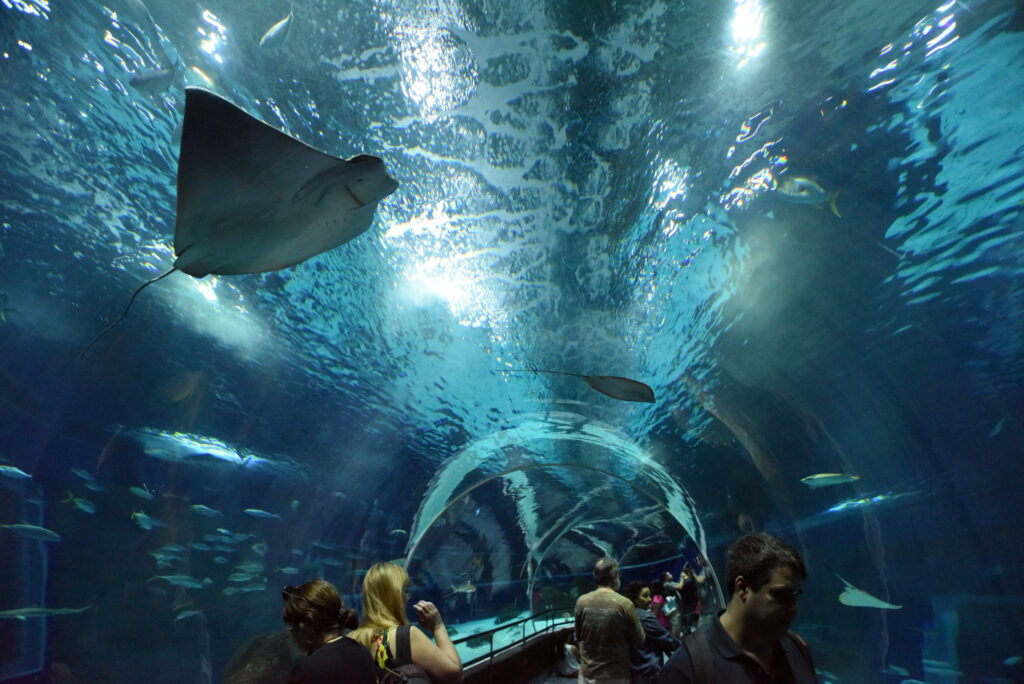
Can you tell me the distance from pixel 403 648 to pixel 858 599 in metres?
8.29

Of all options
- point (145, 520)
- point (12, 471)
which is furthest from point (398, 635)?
point (145, 520)

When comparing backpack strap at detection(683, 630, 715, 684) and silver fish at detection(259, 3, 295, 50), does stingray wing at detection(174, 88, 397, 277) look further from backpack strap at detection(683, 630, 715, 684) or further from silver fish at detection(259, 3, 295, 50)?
backpack strap at detection(683, 630, 715, 684)

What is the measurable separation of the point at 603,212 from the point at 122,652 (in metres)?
15.3

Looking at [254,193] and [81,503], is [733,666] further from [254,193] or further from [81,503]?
[81,503]

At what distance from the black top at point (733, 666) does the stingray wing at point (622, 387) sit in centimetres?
316

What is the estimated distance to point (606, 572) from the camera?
14.2 ft

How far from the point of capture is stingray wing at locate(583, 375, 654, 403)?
486 centimetres

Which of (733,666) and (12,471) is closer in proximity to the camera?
(733,666)

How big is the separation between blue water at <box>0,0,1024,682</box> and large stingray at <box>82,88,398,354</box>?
1.60m

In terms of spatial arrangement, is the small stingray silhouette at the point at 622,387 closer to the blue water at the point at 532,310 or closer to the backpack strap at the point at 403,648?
the blue water at the point at 532,310

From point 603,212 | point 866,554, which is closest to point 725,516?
point 866,554

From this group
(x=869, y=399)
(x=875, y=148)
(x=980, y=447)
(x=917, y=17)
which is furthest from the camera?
(x=980, y=447)

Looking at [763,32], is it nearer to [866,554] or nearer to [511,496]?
[866,554]

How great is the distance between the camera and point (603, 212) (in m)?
5.13
